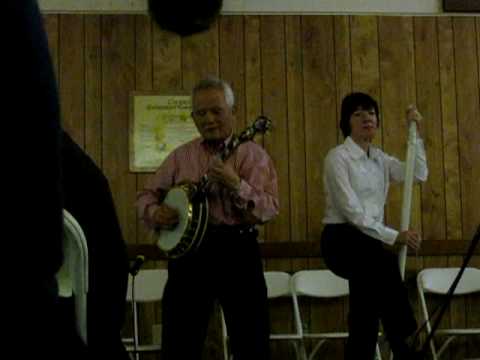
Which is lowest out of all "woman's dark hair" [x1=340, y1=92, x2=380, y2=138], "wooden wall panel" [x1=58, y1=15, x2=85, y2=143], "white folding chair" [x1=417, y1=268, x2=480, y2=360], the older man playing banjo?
"white folding chair" [x1=417, y1=268, x2=480, y2=360]

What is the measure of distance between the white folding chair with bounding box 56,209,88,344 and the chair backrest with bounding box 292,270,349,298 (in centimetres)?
364

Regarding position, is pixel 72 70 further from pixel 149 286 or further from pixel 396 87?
pixel 396 87

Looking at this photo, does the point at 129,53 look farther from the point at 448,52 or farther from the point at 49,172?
the point at 49,172

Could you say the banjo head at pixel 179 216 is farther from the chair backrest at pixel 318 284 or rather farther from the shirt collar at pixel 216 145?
the chair backrest at pixel 318 284

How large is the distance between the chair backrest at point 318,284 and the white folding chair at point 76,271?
3644mm

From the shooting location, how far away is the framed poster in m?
5.34

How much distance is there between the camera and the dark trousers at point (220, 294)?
3252 millimetres

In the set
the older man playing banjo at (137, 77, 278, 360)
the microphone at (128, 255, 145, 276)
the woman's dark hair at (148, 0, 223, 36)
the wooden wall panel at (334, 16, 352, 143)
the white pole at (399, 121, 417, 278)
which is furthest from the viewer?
the wooden wall panel at (334, 16, 352, 143)

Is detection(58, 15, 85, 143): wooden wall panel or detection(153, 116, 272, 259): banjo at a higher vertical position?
detection(58, 15, 85, 143): wooden wall panel

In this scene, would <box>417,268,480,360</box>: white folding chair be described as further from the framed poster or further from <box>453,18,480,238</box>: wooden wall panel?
the framed poster

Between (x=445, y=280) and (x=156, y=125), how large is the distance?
2.09 metres

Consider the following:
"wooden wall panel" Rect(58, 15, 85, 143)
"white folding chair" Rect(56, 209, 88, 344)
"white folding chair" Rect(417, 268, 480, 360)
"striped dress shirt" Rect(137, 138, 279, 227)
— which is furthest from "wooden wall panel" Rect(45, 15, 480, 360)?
Result: "white folding chair" Rect(56, 209, 88, 344)

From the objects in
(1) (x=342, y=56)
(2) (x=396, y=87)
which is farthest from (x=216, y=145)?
(2) (x=396, y=87)

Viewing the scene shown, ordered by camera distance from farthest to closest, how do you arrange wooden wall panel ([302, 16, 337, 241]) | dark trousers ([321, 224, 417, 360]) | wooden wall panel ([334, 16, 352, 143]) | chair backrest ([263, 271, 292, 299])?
1. wooden wall panel ([334, 16, 352, 143])
2. wooden wall panel ([302, 16, 337, 241])
3. chair backrest ([263, 271, 292, 299])
4. dark trousers ([321, 224, 417, 360])
